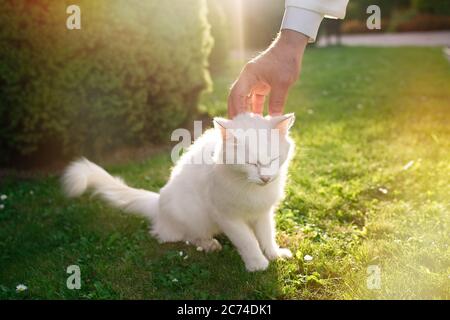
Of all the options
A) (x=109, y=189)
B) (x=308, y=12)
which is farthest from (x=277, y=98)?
(x=109, y=189)

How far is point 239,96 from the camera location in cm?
294

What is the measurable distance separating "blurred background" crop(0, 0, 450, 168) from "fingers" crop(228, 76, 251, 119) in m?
2.94

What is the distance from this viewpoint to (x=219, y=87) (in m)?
9.94

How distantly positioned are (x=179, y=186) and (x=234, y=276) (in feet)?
2.55

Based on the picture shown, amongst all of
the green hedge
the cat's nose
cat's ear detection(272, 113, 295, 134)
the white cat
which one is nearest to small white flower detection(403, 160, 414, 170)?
the white cat

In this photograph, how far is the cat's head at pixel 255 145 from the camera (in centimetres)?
266

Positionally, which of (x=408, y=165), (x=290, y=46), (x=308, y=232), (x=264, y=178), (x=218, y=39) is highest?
(x=290, y=46)

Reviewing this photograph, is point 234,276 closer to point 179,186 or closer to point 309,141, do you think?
point 179,186

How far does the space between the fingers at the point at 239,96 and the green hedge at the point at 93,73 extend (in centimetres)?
294

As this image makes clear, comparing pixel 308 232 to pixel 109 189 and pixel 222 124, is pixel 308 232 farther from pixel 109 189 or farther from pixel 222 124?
pixel 109 189

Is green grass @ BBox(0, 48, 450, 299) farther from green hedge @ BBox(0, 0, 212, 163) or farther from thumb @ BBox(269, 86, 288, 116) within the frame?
thumb @ BBox(269, 86, 288, 116)

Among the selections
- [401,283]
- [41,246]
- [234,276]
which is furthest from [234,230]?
[41,246]

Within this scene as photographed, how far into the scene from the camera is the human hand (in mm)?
2912

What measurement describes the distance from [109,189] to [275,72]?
1891mm
